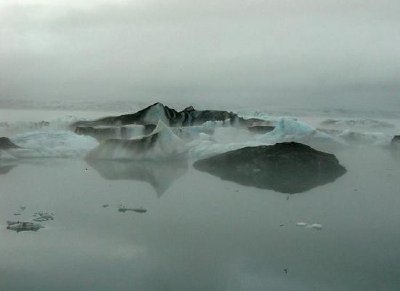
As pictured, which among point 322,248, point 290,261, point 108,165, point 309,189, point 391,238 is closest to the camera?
point 290,261

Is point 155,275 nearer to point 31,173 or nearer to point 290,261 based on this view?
point 290,261

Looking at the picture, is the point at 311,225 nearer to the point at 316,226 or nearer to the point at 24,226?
the point at 316,226

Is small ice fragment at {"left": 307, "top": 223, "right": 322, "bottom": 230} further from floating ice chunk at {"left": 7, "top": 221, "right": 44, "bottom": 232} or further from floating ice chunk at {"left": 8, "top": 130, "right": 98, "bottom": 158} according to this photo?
floating ice chunk at {"left": 8, "top": 130, "right": 98, "bottom": 158}

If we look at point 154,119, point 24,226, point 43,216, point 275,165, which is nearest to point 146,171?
point 275,165

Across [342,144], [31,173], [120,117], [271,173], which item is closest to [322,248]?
[271,173]

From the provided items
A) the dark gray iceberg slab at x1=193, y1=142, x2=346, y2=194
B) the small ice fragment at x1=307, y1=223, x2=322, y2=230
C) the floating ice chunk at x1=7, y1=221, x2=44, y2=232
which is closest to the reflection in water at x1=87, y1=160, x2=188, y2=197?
the dark gray iceberg slab at x1=193, y1=142, x2=346, y2=194

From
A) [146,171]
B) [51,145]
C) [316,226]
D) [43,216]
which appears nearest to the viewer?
Result: [316,226]

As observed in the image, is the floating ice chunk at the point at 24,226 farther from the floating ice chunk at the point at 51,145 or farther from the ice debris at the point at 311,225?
the floating ice chunk at the point at 51,145
